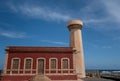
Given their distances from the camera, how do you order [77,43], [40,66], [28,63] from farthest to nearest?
1. [77,43]
2. [40,66]
3. [28,63]

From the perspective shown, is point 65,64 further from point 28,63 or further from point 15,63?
point 15,63

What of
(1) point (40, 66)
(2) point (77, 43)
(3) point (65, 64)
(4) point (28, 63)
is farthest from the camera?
(2) point (77, 43)

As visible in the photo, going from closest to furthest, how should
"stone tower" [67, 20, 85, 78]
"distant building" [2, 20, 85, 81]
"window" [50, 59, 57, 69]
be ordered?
"distant building" [2, 20, 85, 81] < "window" [50, 59, 57, 69] < "stone tower" [67, 20, 85, 78]

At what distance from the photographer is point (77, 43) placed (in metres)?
27.1

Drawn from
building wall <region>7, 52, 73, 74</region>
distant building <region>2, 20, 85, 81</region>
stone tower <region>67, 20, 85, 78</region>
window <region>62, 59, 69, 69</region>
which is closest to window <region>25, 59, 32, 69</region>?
distant building <region>2, 20, 85, 81</region>

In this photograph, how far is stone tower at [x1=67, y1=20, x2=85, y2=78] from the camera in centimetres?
2652

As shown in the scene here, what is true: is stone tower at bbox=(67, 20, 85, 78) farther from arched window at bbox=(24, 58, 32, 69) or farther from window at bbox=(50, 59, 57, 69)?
arched window at bbox=(24, 58, 32, 69)

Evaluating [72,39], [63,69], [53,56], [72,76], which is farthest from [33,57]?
[72,39]

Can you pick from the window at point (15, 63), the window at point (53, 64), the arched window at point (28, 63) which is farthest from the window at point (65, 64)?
the window at point (15, 63)

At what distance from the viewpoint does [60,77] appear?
1970 cm

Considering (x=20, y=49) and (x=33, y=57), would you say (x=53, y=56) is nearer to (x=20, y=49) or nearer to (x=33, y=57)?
(x=33, y=57)

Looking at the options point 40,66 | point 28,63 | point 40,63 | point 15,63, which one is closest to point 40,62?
point 40,63

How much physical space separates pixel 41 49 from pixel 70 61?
4.79m

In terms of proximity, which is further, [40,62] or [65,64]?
[65,64]
